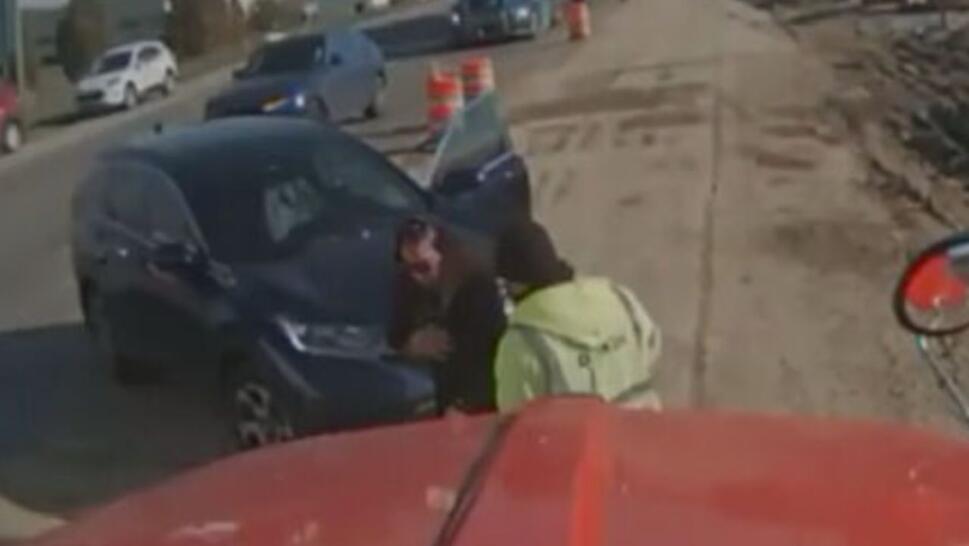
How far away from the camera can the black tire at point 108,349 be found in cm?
1320

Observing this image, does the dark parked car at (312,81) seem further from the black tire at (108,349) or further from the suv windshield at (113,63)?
the suv windshield at (113,63)

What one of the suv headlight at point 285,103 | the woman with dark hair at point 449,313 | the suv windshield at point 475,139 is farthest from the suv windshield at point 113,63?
the woman with dark hair at point 449,313

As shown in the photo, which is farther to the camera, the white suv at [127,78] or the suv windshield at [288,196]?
the white suv at [127,78]

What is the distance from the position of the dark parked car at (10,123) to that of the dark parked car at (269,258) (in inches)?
1186

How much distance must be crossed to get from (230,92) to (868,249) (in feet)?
60.8

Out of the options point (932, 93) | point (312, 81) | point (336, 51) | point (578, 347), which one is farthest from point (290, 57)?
point (578, 347)

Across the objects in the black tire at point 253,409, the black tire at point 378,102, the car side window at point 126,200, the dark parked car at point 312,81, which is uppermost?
the car side window at point 126,200

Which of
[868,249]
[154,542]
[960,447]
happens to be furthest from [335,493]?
[868,249]

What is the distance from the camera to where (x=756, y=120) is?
26891 millimetres

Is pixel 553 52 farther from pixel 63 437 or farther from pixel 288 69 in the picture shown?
pixel 63 437

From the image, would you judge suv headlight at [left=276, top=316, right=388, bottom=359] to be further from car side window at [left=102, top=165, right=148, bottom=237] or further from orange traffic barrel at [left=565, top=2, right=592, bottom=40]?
orange traffic barrel at [left=565, top=2, right=592, bottom=40]

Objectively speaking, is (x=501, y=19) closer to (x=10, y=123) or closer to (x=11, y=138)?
(x=10, y=123)

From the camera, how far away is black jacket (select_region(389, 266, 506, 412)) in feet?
26.6

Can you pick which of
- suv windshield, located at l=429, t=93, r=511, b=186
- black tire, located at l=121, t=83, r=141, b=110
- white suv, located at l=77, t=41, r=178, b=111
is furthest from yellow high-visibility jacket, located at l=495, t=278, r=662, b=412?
black tire, located at l=121, t=83, r=141, b=110
